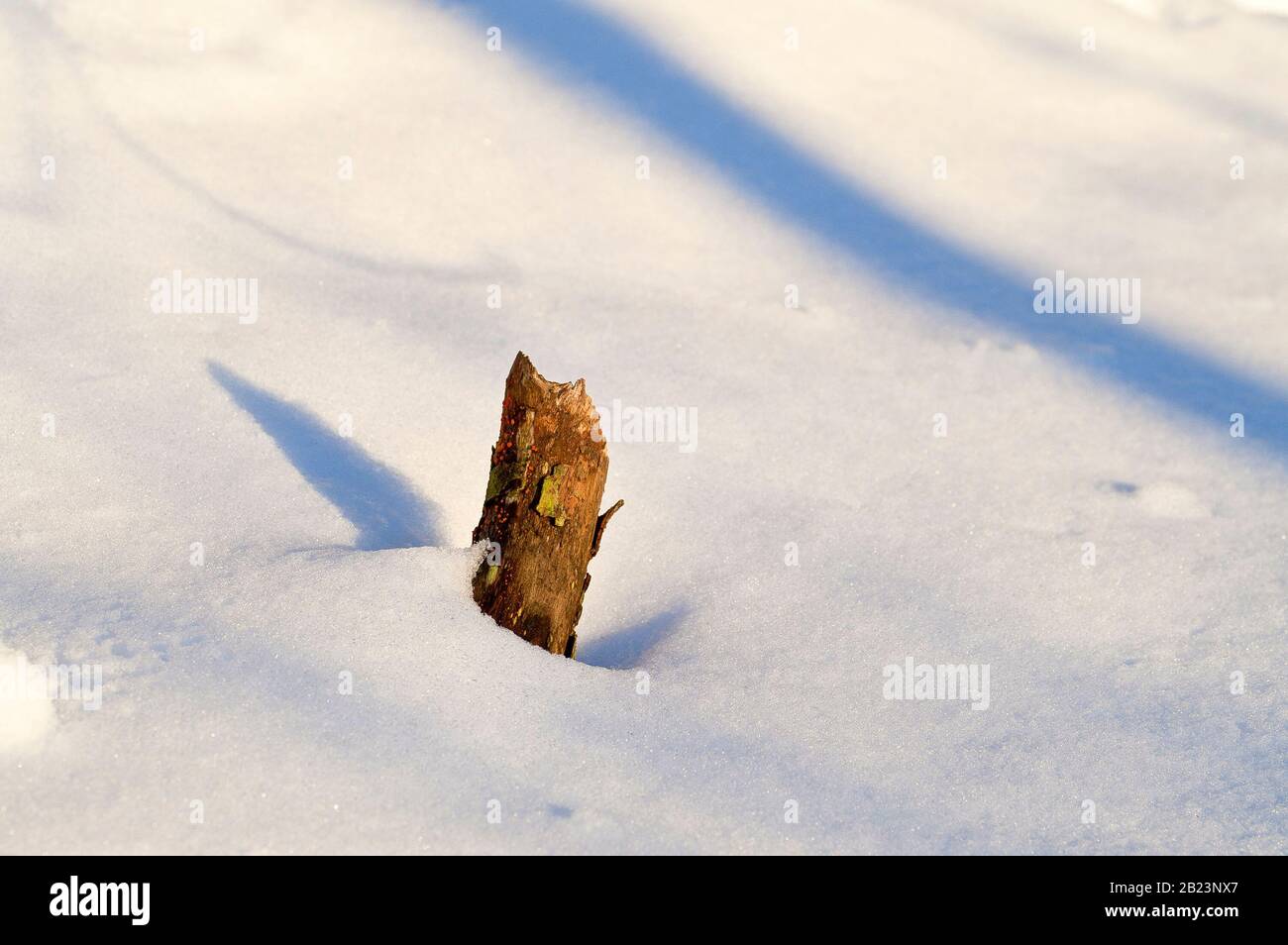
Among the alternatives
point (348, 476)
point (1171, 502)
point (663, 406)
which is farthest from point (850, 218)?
point (348, 476)

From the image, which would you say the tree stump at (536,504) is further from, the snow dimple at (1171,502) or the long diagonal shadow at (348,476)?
the snow dimple at (1171,502)

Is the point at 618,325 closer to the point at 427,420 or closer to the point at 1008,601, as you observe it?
the point at 427,420

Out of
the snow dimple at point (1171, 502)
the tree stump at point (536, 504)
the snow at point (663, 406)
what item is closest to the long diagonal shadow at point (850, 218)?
the snow at point (663, 406)

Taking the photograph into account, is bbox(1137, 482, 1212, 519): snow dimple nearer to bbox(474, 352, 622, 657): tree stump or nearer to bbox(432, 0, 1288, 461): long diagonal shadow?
bbox(432, 0, 1288, 461): long diagonal shadow

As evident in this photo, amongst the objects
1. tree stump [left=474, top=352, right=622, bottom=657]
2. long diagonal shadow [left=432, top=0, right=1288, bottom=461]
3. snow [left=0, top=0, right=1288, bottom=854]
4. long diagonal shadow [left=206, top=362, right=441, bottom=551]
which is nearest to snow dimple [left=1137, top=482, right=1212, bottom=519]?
snow [left=0, top=0, right=1288, bottom=854]

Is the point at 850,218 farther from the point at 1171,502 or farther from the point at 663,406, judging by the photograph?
the point at 1171,502
